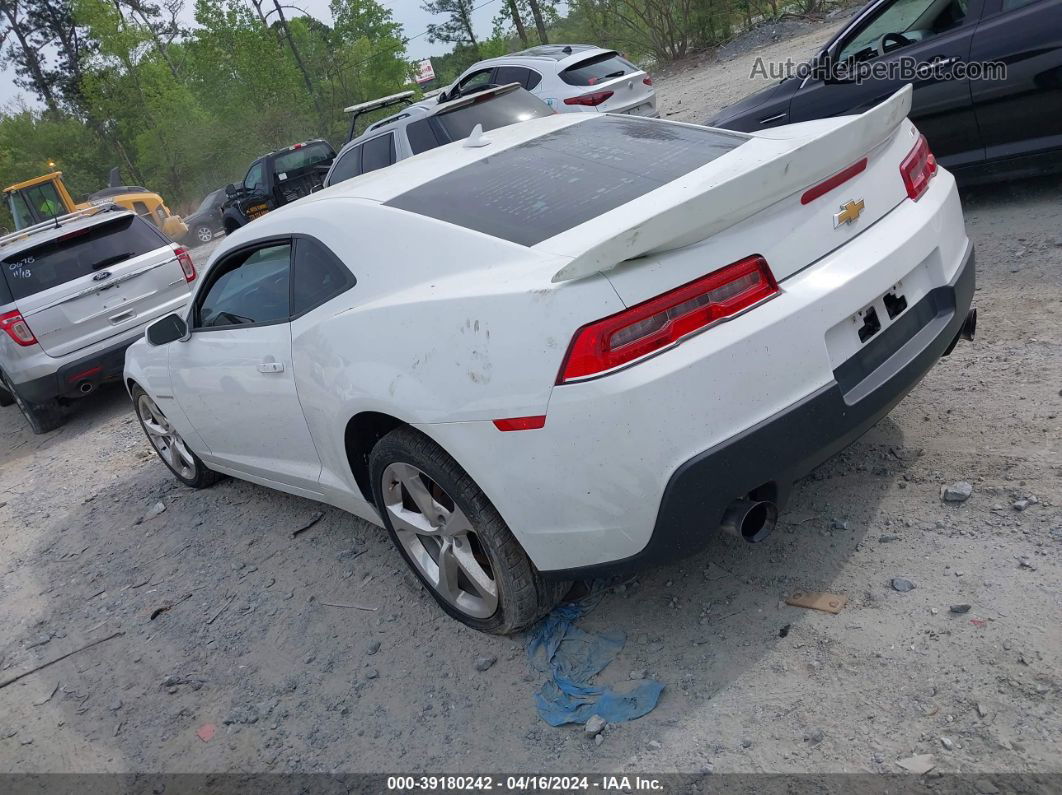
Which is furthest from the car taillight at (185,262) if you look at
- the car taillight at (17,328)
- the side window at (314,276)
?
the side window at (314,276)

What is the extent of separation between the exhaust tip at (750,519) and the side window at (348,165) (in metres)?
8.95

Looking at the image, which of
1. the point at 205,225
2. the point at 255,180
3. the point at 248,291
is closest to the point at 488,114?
the point at 248,291

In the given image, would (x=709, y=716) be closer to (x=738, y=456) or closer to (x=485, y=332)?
(x=738, y=456)

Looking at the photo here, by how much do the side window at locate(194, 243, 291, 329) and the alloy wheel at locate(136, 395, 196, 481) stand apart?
129 cm

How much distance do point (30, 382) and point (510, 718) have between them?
671cm

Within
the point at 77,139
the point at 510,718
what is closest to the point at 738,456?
the point at 510,718

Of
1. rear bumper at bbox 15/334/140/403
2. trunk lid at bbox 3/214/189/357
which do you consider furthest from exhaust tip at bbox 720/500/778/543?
trunk lid at bbox 3/214/189/357

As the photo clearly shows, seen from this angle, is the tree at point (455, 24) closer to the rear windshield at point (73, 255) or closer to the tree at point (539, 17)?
the tree at point (539, 17)

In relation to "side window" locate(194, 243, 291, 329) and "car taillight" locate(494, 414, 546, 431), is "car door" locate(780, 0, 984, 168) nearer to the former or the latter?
"side window" locate(194, 243, 291, 329)

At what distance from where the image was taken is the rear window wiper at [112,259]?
313 inches

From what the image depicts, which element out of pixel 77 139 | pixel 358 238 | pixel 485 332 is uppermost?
pixel 77 139

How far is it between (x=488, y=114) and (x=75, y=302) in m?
4.39

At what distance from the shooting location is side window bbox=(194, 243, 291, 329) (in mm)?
3717

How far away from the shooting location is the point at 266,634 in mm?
3795
